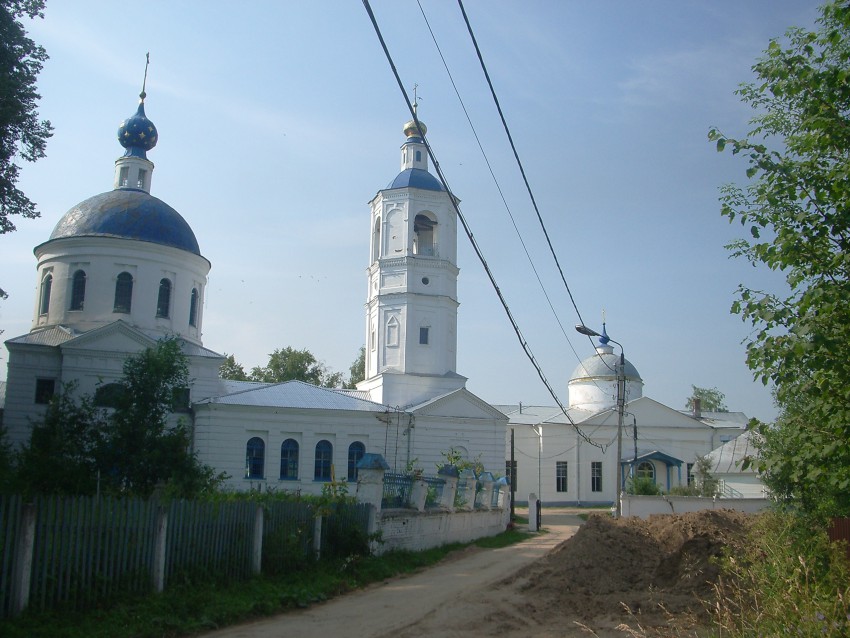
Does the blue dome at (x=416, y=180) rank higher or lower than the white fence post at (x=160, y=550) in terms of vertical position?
higher

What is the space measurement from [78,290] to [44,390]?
4664 millimetres

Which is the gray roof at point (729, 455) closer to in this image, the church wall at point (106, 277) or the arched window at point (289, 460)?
the arched window at point (289, 460)

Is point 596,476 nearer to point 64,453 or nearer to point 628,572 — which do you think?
point 628,572

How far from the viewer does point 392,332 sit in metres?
35.0

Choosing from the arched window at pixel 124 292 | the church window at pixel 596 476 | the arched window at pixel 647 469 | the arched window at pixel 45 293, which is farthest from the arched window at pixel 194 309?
the arched window at pixel 647 469

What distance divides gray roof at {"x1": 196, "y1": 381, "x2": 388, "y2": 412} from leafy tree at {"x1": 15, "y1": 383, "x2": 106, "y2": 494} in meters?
11.9

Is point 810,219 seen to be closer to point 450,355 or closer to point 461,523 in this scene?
point 461,523

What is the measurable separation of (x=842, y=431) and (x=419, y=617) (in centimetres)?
655

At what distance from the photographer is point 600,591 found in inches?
530

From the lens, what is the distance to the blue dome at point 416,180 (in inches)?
1391

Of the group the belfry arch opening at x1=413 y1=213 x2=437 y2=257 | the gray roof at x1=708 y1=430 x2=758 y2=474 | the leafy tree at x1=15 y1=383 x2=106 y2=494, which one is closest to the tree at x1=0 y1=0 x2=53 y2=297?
the leafy tree at x1=15 y1=383 x2=106 y2=494

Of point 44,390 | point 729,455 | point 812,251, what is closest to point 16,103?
point 812,251

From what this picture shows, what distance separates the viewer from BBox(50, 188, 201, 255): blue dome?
1261 inches

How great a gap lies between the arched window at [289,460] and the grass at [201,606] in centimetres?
1561
